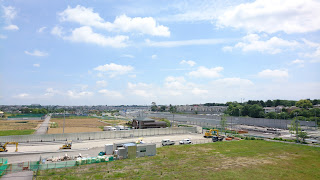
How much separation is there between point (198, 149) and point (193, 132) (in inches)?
913

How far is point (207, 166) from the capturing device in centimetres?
2461

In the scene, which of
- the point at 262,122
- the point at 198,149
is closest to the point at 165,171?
the point at 198,149

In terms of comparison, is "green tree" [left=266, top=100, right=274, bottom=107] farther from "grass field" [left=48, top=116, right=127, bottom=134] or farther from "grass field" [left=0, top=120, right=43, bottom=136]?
"grass field" [left=0, top=120, right=43, bottom=136]

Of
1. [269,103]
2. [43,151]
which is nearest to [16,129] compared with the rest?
[43,151]

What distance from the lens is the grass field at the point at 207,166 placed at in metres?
21.1

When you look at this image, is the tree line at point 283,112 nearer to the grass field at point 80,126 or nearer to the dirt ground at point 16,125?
the grass field at point 80,126

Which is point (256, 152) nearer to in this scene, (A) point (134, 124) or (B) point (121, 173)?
(B) point (121, 173)

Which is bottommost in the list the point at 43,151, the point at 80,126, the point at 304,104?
the point at 80,126

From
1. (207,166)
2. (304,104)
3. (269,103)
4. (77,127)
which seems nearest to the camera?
(207,166)

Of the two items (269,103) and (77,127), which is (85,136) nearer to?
(77,127)

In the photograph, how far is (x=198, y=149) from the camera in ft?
113

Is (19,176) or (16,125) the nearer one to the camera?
(19,176)

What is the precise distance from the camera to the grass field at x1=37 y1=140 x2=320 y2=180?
21.1m

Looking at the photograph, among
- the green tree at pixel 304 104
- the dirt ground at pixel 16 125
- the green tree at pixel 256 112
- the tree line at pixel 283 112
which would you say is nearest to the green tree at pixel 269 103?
the tree line at pixel 283 112
